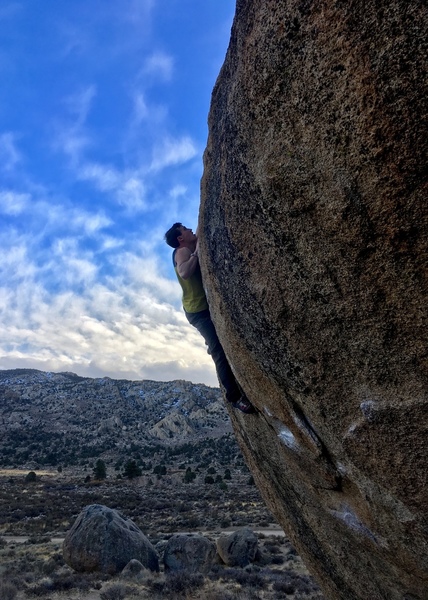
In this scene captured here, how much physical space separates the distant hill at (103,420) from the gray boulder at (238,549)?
4452 cm

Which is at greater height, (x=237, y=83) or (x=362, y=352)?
(x=237, y=83)

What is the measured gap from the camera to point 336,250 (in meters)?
3.24

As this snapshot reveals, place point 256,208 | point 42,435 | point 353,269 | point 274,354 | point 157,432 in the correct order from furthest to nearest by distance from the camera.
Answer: point 157,432 < point 42,435 < point 274,354 < point 256,208 < point 353,269

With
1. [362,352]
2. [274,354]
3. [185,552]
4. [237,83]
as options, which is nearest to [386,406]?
[362,352]

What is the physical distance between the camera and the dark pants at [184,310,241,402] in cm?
553

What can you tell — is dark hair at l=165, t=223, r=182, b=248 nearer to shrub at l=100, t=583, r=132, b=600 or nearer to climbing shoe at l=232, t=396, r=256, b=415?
climbing shoe at l=232, t=396, r=256, b=415

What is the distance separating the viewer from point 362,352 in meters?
3.40

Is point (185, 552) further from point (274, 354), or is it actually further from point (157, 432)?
point (157, 432)

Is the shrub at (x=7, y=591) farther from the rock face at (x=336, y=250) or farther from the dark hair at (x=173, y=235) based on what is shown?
the dark hair at (x=173, y=235)

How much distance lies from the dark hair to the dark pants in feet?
3.10

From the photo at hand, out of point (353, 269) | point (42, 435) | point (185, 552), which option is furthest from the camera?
point (42, 435)

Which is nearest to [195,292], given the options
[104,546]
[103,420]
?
[104,546]

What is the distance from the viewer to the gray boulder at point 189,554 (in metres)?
15.7

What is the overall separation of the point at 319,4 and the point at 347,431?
10.4 feet
